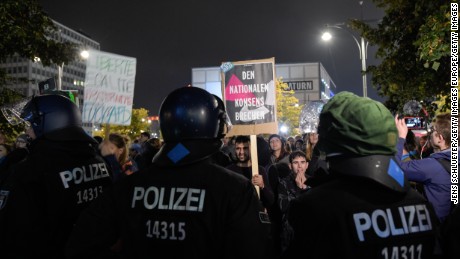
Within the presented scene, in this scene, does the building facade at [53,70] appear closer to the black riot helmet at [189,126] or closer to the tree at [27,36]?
the tree at [27,36]

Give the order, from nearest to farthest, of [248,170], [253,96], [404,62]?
[253,96] < [248,170] < [404,62]

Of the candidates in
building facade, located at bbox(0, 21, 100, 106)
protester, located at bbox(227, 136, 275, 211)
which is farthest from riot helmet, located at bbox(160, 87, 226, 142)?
building facade, located at bbox(0, 21, 100, 106)

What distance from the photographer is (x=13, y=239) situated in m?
2.49

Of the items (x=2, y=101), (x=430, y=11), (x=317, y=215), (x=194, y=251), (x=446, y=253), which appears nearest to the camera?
(x=317, y=215)

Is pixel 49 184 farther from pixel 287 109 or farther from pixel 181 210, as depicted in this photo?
pixel 287 109

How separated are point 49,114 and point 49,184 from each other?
597 millimetres

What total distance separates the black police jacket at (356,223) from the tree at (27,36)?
965cm

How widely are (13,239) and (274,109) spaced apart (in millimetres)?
4294

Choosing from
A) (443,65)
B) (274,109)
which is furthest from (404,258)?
(443,65)

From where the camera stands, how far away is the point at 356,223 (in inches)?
67.2

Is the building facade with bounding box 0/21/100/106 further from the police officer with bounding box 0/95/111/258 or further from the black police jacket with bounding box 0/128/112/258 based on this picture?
the black police jacket with bounding box 0/128/112/258

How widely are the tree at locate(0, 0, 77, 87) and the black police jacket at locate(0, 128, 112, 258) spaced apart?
784 centimetres

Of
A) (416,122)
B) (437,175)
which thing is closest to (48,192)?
(437,175)

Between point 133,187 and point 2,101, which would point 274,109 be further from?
point 2,101
